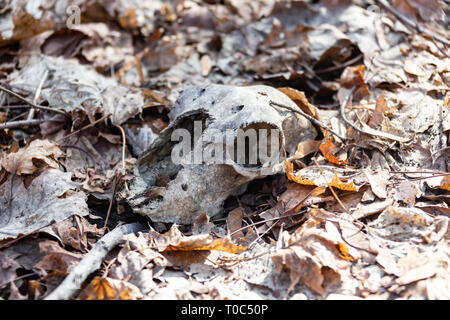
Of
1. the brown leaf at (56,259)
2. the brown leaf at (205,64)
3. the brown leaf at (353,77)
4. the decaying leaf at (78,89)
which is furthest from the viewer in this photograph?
the brown leaf at (205,64)

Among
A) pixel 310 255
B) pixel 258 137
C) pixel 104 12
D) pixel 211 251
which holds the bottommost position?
pixel 211 251

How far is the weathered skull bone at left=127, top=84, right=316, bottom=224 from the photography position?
2.44 m

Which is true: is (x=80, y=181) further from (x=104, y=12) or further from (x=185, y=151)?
(x=104, y=12)

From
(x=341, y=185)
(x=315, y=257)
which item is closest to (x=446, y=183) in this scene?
(x=341, y=185)

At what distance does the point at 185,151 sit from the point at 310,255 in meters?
1.13

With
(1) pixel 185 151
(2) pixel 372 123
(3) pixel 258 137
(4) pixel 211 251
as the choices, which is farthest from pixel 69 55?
(2) pixel 372 123

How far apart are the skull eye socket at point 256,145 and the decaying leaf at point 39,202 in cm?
105

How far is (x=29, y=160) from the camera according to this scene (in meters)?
2.59

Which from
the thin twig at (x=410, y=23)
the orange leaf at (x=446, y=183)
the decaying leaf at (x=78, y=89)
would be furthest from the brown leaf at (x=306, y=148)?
the thin twig at (x=410, y=23)

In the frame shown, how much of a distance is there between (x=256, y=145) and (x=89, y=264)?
1.28 m

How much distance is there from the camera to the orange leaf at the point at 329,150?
105 inches

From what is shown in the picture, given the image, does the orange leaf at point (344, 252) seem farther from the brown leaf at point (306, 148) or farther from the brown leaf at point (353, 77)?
the brown leaf at point (353, 77)
